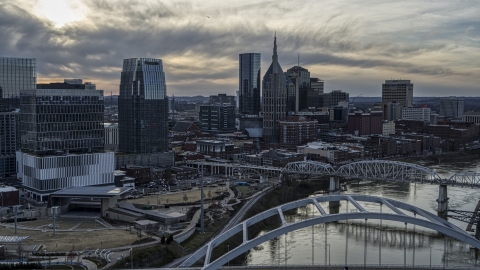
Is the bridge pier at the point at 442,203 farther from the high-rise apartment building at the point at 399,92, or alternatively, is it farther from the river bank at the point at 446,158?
Answer: the high-rise apartment building at the point at 399,92

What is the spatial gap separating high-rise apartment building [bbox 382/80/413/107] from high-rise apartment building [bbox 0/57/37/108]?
236 ft

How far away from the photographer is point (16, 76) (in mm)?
62281

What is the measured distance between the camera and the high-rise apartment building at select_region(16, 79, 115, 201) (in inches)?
1416

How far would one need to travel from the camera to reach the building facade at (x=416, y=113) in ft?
337

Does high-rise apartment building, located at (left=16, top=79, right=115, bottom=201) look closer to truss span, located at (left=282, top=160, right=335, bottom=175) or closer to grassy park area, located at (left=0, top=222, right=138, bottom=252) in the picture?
grassy park area, located at (left=0, top=222, right=138, bottom=252)

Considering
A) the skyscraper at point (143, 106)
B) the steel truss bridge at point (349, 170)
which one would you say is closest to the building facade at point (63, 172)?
the steel truss bridge at point (349, 170)

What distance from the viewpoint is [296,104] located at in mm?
99750

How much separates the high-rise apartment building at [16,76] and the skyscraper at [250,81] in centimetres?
4881

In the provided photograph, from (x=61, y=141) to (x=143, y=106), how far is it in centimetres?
1434

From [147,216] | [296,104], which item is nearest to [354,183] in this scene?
[147,216]

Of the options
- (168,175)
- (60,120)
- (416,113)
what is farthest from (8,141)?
(416,113)

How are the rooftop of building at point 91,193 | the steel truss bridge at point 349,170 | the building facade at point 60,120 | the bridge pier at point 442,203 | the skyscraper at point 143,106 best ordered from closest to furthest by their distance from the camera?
the rooftop of building at point 91,193 → the bridge pier at point 442,203 → the building facade at point 60,120 → the steel truss bridge at point 349,170 → the skyscraper at point 143,106

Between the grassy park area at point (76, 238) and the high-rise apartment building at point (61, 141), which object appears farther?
the high-rise apartment building at point (61, 141)

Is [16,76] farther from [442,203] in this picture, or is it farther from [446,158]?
[446,158]
